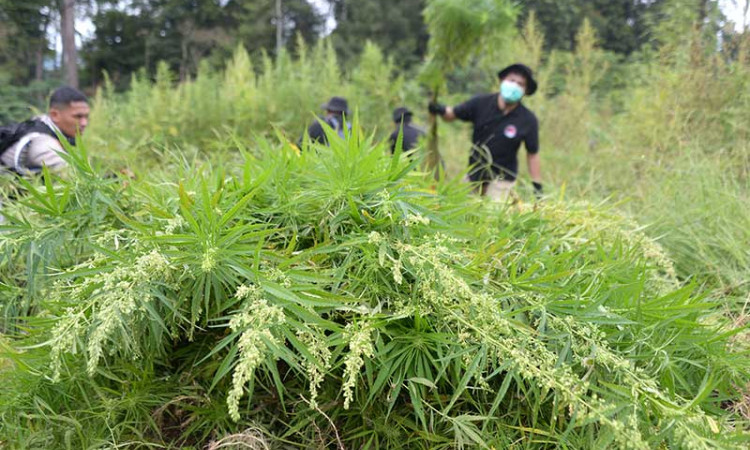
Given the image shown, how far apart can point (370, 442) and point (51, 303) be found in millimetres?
881

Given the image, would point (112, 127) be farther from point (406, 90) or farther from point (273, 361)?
point (273, 361)

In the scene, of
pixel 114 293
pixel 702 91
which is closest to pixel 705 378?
pixel 114 293

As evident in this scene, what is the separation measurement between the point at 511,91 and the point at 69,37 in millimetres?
12396

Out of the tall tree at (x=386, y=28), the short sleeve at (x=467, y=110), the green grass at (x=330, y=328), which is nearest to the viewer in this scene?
the green grass at (x=330, y=328)

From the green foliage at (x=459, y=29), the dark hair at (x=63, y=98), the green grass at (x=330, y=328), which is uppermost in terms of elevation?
the green foliage at (x=459, y=29)

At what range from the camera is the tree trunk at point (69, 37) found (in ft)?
A: 36.6

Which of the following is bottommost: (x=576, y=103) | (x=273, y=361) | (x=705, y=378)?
(x=705, y=378)

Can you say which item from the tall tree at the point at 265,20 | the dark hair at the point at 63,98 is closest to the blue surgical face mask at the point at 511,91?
the dark hair at the point at 63,98

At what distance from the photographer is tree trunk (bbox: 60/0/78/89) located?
11148 millimetres

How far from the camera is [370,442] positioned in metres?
1.18

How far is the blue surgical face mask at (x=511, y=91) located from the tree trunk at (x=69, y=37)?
1145 centimetres

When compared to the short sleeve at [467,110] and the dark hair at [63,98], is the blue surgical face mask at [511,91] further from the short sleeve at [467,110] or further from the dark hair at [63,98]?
the dark hair at [63,98]

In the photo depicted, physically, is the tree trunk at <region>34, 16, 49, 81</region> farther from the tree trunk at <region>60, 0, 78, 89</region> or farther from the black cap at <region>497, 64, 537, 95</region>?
the black cap at <region>497, 64, 537, 95</region>

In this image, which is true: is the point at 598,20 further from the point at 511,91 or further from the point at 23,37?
the point at 511,91
